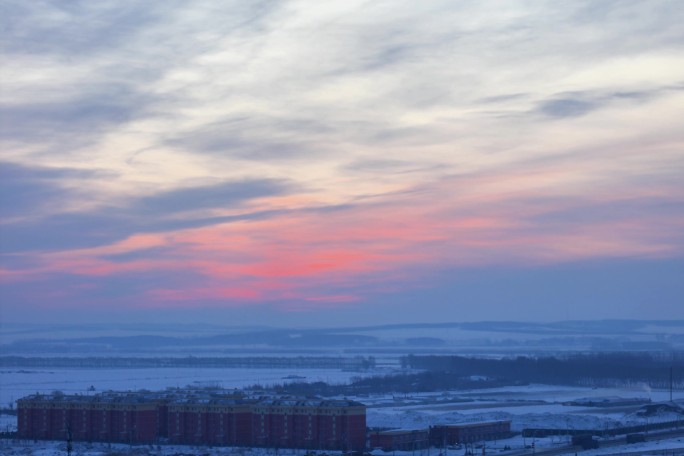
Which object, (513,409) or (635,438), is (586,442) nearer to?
(635,438)

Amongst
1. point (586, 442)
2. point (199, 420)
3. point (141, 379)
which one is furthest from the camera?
point (141, 379)

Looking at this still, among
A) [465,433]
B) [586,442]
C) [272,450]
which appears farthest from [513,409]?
[272,450]

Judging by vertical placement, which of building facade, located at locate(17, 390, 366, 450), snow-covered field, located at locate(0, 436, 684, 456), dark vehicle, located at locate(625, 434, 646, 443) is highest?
building facade, located at locate(17, 390, 366, 450)

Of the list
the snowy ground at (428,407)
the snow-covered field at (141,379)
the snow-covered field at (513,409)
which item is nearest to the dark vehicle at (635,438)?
the snowy ground at (428,407)

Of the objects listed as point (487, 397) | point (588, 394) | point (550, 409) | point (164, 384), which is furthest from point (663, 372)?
point (164, 384)

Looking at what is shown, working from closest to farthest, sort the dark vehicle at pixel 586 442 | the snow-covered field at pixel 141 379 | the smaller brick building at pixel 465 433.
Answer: the dark vehicle at pixel 586 442, the smaller brick building at pixel 465 433, the snow-covered field at pixel 141 379

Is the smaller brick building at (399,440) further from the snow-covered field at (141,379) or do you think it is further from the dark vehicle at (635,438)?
the snow-covered field at (141,379)

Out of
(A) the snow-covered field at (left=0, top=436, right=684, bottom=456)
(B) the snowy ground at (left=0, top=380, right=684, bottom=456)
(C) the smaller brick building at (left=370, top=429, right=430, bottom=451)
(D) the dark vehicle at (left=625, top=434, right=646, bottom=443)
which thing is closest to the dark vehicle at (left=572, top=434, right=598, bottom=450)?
(A) the snow-covered field at (left=0, top=436, right=684, bottom=456)

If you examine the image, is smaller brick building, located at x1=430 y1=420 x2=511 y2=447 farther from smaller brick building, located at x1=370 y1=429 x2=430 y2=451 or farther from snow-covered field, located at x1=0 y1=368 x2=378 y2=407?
snow-covered field, located at x1=0 y1=368 x2=378 y2=407

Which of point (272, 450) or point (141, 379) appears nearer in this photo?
point (272, 450)

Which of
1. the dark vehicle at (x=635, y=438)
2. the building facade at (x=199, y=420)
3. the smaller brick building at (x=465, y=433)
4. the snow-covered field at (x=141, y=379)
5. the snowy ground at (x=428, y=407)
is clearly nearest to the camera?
the snowy ground at (x=428, y=407)

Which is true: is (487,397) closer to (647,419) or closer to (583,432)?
(647,419)
